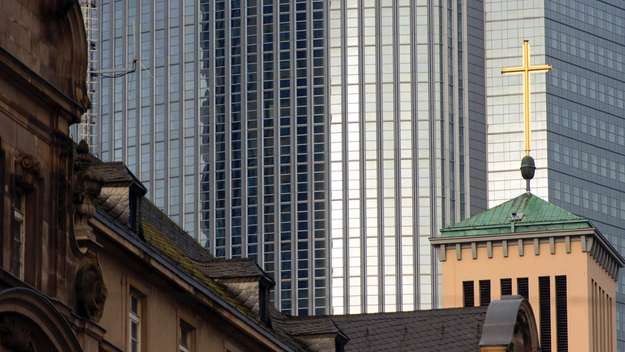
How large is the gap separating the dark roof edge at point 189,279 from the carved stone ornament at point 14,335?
9.49 metres

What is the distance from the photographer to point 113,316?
63.8m

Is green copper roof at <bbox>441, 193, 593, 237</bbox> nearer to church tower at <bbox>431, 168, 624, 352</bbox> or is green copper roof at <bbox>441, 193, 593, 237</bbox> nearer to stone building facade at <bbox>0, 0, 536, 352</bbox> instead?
church tower at <bbox>431, 168, 624, 352</bbox>

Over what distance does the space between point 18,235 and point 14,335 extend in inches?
101

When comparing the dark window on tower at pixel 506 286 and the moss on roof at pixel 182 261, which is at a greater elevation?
the dark window on tower at pixel 506 286

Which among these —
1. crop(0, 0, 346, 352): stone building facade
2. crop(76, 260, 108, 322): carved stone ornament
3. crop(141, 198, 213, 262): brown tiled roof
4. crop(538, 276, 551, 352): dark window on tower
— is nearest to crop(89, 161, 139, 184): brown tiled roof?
crop(0, 0, 346, 352): stone building facade

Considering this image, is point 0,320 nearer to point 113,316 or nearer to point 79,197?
point 79,197

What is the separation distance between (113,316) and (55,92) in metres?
10.5

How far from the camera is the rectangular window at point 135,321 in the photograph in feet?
214

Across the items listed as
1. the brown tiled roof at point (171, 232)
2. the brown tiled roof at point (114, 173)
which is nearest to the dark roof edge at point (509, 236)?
the brown tiled roof at point (171, 232)

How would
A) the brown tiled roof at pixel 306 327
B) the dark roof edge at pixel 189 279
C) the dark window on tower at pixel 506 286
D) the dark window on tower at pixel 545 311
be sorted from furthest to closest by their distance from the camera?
the dark window on tower at pixel 506 286
the dark window on tower at pixel 545 311
the brown tiled roof at pixel 306 327
the dark roof edge at pixel 189 279

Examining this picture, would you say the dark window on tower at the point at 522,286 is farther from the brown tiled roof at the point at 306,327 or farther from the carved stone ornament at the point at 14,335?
the carved stone ornament at the point at 14,335

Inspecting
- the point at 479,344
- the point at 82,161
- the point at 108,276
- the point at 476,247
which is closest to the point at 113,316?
the point at 108,276

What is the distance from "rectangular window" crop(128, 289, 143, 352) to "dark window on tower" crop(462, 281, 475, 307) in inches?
3403

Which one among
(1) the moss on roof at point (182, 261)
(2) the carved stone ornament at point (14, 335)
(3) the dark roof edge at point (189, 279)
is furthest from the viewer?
(1) the moss on roof at point (182, 261)
